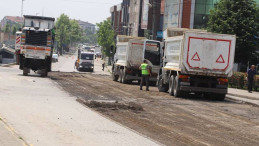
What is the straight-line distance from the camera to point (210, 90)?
2394 centimetres

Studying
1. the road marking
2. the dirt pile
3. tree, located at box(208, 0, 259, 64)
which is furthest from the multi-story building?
the road marking

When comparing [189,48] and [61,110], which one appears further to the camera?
[189,48]

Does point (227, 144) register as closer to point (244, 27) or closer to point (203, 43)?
point (203, 43)

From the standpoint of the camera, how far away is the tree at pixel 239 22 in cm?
4212

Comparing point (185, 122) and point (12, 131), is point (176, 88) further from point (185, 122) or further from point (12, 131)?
point (12, 131)

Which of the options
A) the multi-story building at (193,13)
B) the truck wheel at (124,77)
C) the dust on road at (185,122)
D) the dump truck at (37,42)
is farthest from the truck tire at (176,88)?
the multi-story building at (193,13)

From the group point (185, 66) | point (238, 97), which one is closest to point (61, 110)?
point (185, 66)

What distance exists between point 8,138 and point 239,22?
117 feet

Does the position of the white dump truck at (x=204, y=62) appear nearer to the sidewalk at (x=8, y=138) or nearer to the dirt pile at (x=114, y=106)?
the dirt pile at (x=114, y=106)

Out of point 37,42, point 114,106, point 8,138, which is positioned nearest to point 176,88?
point 114,106

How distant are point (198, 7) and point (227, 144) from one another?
2056 inches

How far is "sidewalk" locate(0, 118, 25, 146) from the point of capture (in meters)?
8.60

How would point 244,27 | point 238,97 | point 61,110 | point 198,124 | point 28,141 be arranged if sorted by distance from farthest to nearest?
point 244,27
point 238,97
point 61,110
point 198,124
point 28,141

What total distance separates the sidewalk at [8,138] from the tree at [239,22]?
33.8m
